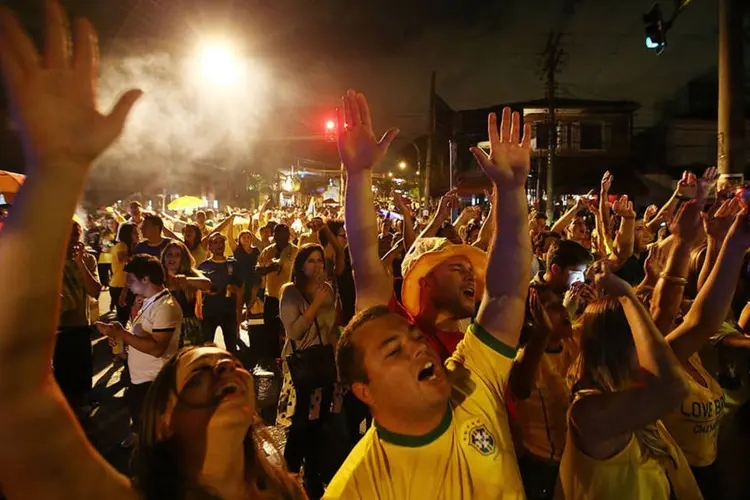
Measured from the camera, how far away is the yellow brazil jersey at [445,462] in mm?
1854

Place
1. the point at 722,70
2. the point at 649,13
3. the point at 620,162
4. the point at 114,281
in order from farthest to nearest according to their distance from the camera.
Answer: the point at 620,162, the point at 649,13, the point at 722,70, the point at 114,281

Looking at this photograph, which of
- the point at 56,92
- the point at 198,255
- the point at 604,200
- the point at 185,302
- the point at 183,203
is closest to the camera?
the point at 56,92

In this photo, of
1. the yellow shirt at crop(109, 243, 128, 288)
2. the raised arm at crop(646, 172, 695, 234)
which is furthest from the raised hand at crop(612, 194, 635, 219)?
the yellow shirt at crop(109, 243, 128, 288)

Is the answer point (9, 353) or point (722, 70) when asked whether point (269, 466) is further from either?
point (722, 70)

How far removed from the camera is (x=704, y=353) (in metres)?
3.35

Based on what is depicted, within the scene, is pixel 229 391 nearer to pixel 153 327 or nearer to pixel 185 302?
pixel 153 327

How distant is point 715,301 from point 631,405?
1185mm

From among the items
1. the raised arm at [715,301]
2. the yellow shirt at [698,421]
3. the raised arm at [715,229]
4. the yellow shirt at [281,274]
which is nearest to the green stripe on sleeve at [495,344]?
the raised arm at [715,301]

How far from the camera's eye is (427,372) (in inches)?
76.7

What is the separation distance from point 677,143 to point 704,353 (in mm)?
39080

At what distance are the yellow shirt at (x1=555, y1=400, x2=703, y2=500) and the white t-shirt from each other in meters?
2.93

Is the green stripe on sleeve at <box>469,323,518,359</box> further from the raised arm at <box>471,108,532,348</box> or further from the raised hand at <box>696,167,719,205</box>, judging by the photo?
the raised hand at <box>696,167,719,205</box>

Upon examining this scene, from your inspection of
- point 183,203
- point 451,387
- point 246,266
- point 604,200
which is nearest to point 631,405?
point 451,387

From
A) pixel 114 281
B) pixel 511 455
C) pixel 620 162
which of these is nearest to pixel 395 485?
pixel 511 455
